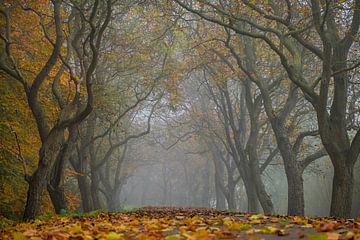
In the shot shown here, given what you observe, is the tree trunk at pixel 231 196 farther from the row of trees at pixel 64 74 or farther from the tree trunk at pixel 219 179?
the row of trees at pixel 64 74

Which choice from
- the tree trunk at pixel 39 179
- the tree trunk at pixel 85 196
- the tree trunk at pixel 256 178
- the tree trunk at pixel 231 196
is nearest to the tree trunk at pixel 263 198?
the tree trunk at pixel 256 178

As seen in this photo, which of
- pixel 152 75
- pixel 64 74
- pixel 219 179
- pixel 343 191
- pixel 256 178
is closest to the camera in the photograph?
pixel 343 191

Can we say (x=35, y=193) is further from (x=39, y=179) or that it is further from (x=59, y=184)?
(x=59, y=184)

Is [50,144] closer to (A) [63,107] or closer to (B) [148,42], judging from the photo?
(A) [63,107]

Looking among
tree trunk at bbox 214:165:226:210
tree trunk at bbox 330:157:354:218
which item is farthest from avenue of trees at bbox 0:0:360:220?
tree trunk at bbox 214:165:226:210

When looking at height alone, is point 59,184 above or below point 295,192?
below

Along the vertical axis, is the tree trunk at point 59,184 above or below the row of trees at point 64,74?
below

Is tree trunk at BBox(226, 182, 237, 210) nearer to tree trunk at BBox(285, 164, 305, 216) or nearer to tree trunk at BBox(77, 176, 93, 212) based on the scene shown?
tree trunk at BBox(77, 176, 93, 212)

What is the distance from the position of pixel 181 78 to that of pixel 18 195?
9.33 meters

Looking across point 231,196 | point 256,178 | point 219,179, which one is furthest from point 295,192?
point 219,179

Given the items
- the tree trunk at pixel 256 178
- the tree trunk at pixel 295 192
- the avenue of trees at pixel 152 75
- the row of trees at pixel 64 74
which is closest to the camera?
the avenue of trees at pixel 152 75

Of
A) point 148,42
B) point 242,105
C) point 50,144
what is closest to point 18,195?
point 50,144

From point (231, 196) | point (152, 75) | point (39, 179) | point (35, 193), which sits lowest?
point (35, 193)

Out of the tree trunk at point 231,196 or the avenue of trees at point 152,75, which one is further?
the tree trunk at point 231,196
